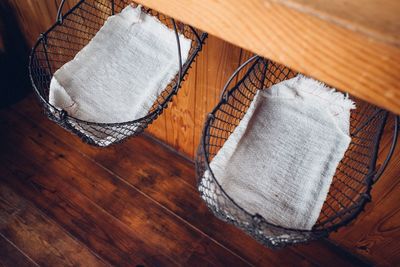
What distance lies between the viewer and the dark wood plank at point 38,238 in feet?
4.99

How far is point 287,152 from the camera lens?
2.78 feet

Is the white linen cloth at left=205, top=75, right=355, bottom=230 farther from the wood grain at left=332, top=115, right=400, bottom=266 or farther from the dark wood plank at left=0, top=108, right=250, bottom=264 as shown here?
the dark wood plank at left=0, top=108, right=250, bottom=264

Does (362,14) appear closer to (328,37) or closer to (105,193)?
(328,37)

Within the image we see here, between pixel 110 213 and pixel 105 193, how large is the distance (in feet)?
0.37

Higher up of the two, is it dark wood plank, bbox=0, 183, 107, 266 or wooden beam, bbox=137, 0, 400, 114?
wooden beam, bbox=137, 0, 400, 114

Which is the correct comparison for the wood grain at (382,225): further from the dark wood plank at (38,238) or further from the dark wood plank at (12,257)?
the dark wood plank at (12,257)

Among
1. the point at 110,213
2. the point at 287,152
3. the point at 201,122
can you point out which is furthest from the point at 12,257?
the point at 287,152

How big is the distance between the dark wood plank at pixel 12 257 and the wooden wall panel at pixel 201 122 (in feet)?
2.88

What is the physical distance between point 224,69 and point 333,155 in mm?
593

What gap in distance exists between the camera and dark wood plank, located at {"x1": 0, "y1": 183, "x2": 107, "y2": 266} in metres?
1.52

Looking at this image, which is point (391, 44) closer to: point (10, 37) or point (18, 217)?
point (18, 217)

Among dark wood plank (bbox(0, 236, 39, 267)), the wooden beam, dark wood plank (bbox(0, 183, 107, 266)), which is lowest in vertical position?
dark wood plank (bbox(0, 236, 39, 267))

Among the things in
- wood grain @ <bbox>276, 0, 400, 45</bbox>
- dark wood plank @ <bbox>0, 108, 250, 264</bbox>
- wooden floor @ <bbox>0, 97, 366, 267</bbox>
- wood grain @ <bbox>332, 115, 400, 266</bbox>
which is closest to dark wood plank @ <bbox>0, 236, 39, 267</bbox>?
wooden floor @ <bbox>0, 97, 366, 267</bbox>

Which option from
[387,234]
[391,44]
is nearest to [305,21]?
[391,44]
